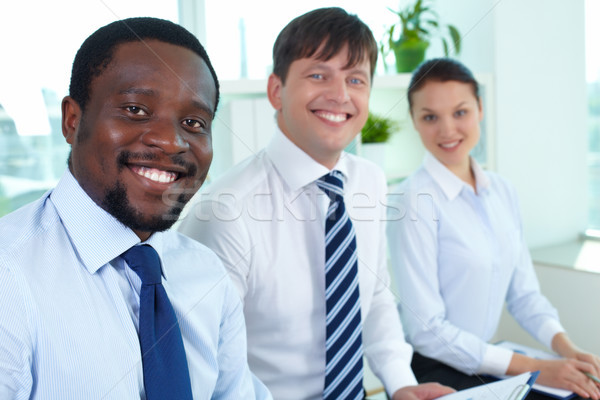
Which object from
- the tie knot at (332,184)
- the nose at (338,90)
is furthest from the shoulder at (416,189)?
the nose at (338,90)

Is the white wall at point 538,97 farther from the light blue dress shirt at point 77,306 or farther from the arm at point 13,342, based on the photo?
the arm at point 13,342

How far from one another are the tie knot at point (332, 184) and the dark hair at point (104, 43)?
0.57 m

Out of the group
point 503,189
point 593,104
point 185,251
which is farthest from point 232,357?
point 593,104

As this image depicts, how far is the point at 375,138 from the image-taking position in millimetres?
2314

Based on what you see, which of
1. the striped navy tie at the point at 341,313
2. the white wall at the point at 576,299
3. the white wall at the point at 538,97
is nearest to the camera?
the striped navy tie at the point at 341,313

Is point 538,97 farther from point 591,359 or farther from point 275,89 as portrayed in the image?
point 275,89

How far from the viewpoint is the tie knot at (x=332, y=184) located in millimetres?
1269

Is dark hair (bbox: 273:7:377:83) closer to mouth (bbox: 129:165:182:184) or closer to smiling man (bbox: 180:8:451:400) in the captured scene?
smiling man (bbox: 180:8:451:400)

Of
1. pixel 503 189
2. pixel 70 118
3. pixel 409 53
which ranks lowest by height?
pixel 503 189

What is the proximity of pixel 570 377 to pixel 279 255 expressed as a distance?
77cm

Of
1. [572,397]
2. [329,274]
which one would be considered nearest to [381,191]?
[329,274]

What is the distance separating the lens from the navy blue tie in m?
0.73

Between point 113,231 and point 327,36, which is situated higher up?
point 327,36

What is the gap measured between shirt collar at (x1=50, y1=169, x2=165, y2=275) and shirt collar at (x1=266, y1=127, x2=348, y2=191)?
564 millimetres
